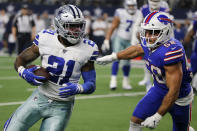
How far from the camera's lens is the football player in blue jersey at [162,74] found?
151 inches

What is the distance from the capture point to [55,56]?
13.3 ft

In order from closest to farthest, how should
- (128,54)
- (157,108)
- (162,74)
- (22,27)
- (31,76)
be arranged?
(31,76) < (162,74) < (157,108) < (128,54) < (22,27)

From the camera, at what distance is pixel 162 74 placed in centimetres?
407

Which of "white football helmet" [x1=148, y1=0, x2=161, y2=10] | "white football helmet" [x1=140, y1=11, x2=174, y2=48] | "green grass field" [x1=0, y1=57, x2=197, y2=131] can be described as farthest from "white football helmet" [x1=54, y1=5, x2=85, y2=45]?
"white football helmet" [x1=148, y1=0, x2=161, y2=10]

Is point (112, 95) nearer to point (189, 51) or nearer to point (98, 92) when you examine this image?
point (98, 92)

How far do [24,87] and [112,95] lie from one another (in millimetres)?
1971

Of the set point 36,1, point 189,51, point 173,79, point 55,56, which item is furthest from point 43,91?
point 36,1

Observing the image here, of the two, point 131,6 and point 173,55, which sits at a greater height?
point 173,55

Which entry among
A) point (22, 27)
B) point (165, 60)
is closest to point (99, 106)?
point (165, 60)

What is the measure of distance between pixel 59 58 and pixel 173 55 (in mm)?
1084

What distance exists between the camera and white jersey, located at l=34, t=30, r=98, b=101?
404 cm

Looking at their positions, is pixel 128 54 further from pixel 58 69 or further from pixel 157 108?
pixel 58 69

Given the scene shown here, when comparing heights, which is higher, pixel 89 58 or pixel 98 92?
pixel 89 58

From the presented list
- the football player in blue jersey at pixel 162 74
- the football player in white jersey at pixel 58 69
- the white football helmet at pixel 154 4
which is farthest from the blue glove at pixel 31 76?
the white football helmet at pixel 154 4
